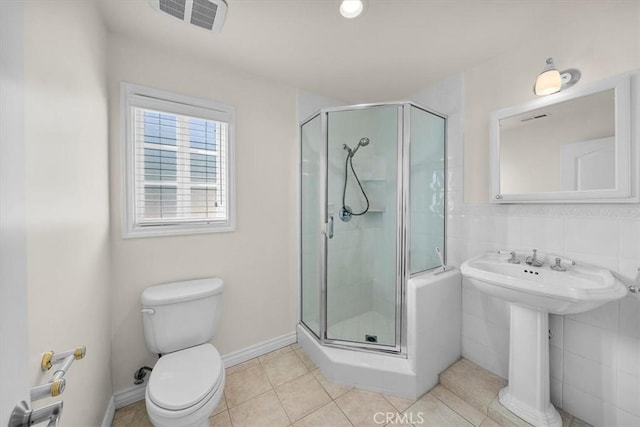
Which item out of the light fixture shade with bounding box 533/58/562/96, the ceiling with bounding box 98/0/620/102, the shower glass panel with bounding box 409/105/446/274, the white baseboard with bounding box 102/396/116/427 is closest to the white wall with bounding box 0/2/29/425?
the ceiling with bounding box 98/0/620/102

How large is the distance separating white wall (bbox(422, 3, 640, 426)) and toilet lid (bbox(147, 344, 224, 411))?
182 cm

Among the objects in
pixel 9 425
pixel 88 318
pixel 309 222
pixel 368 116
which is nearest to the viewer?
pixel 9 425

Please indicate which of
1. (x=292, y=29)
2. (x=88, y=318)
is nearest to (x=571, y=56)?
(x=292, y=29)

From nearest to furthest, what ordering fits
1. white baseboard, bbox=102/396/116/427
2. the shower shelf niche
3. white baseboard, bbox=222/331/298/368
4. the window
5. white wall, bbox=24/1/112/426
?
white wall, bbox=24/1/112/426
white baseboard, bbox=102/396/116/427
the window
white baseboard, bbox=222/331/298/368
the shower shelf niche

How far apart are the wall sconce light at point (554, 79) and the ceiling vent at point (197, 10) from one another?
1830 millimetres

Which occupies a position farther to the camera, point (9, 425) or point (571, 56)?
point (571, 56)

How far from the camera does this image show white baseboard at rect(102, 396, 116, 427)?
1339 mm

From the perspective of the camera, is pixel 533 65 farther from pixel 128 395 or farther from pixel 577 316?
pixel 128 395

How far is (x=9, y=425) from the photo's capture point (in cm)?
37

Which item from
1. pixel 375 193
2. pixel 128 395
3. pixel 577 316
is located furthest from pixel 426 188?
pixel 128 395

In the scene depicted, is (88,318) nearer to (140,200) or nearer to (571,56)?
(140,200)

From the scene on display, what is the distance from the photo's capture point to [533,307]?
1.22 metres

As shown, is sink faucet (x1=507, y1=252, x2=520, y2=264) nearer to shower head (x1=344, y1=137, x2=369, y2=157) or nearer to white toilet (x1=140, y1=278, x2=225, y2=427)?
shower head (x1=344, y1=137, x2=369, y2=157)

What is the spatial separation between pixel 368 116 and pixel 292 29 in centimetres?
77
